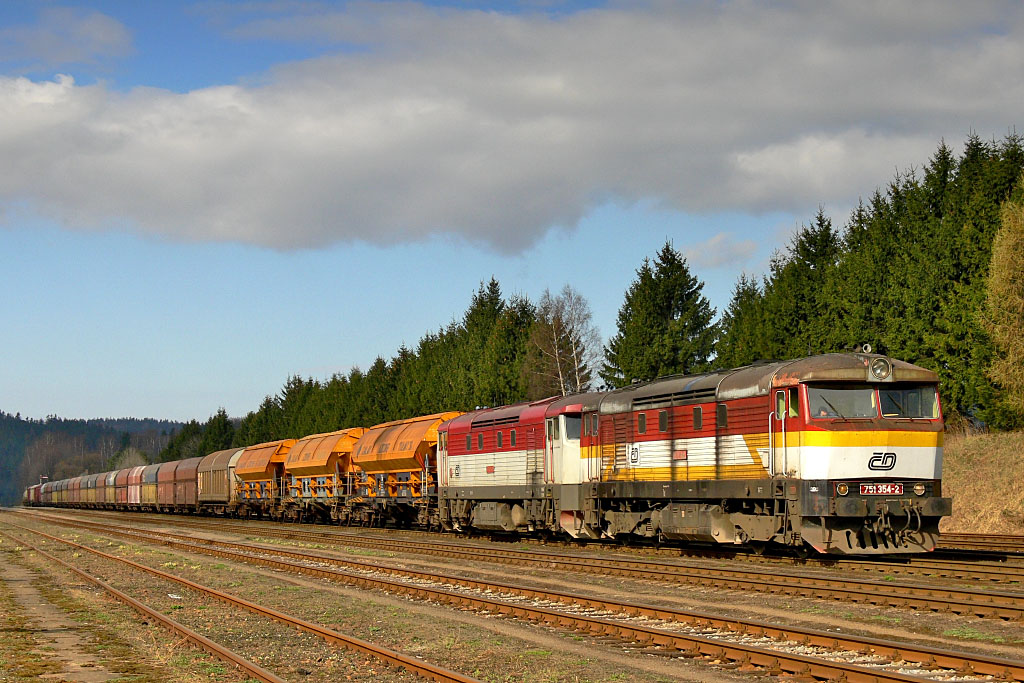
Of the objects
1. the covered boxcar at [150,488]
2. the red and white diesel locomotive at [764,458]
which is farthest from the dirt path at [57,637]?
the covered boxcar at [150,488]

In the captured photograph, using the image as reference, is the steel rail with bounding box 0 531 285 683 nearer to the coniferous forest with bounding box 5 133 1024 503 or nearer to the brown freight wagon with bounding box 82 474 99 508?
the coniferous forest with bounding box 5 133 1024 503

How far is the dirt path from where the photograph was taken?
43.5ft

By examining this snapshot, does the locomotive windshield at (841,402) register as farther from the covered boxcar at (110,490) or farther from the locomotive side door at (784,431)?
the covered boxcar at (110,490)

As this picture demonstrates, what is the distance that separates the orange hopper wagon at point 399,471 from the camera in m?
41.5

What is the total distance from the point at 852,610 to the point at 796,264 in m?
47.3

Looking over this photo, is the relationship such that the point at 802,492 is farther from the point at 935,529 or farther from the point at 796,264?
the point at 796,264

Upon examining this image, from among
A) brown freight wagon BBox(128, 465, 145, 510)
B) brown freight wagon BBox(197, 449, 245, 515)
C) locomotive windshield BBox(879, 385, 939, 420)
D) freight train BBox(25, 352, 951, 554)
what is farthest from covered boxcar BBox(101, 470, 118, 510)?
locomotive windshield BBox(879, 385, 939, 420)

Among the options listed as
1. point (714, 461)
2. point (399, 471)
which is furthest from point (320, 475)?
point (714, 461)

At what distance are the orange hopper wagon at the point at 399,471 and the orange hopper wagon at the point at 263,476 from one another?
11494 millimetres

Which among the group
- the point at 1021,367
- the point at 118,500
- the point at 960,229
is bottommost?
the point at 118,500

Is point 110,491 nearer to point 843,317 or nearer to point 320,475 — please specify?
point 320,475

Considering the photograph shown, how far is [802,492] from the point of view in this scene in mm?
21219

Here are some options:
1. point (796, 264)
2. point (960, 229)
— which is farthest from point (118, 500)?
point (960, 229)

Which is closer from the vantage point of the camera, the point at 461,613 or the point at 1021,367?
the point at 461,613
